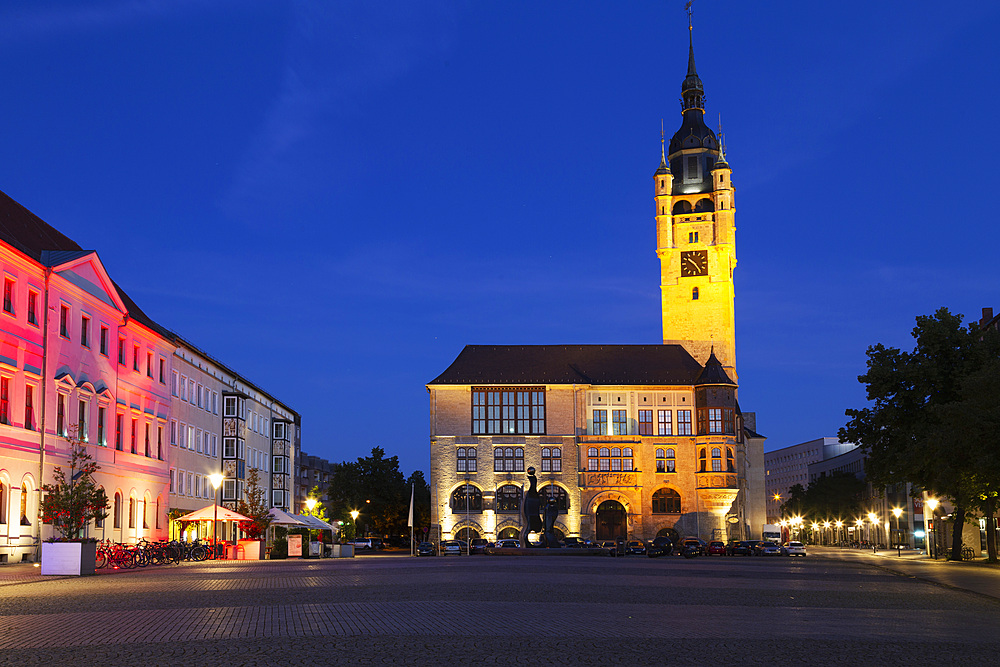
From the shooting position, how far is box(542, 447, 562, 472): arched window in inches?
3629

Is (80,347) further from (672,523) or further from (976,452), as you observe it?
(672,523)

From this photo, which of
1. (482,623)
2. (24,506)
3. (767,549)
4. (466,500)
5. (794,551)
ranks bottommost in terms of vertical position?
(794,551)

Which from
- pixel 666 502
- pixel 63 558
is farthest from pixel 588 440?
pixel 63 558

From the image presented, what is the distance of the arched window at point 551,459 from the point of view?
92188 millimetres

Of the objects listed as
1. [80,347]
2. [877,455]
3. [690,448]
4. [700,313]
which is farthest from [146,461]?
[700,313]

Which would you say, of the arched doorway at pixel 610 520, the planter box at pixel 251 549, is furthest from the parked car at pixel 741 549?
the planter box at pixel 251 549

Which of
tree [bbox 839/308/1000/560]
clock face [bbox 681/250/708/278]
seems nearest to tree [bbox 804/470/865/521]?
clock face [bbox 681/250/708/278]

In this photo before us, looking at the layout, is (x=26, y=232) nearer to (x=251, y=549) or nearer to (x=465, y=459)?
(x=251, y=549)

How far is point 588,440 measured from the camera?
304ft

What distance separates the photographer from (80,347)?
4600 cm

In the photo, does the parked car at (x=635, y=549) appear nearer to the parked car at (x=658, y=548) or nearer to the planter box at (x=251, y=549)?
the parked car at (x=658, y=548)

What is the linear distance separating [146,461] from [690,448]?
5109 cm

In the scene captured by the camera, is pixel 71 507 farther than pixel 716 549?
No

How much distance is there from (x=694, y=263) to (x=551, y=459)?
2823 centimetres
